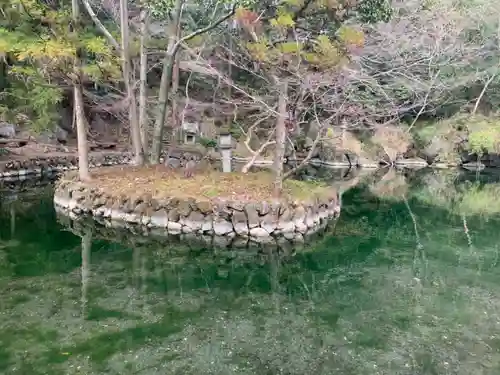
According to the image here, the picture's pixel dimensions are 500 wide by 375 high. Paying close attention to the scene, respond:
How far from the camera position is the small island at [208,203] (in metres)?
11.3

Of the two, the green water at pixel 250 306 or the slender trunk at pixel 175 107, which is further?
the slender trunk at pixel 175 107

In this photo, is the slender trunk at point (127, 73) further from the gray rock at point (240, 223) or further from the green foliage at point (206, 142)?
the green foliage at point (206, 142)

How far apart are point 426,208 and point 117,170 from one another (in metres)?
9.88

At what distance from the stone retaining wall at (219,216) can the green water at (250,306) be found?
722 millimetres

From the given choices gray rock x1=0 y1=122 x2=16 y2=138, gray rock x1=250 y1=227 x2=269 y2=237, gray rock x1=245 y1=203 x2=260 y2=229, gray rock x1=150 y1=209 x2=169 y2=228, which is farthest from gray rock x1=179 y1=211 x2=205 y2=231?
gray rock x1=0 y1=122 x2=16 y2=138

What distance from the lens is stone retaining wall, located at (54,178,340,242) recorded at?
37.0ft

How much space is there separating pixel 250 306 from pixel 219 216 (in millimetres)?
3765

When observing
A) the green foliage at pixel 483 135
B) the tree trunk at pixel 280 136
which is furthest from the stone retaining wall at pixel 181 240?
the green foliage at pixel 483 135

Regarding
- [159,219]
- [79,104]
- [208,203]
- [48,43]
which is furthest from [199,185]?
[48,43]

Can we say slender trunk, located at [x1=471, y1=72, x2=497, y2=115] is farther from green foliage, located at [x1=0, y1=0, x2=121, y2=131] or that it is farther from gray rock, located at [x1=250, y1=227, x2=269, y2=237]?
gray rock, located at [x1=250, y1=227, x2=269, y2=237]

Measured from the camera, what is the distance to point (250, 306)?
→ 7.83 metres

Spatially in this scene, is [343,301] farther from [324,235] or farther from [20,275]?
[20,275]

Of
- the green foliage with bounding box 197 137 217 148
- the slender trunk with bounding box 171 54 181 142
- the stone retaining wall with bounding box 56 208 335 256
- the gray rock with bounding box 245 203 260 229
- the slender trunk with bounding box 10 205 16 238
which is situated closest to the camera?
the stone retaining wall with bounding box 56 208 335 256

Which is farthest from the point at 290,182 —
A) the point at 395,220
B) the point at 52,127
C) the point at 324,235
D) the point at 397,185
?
the point at 52,127
